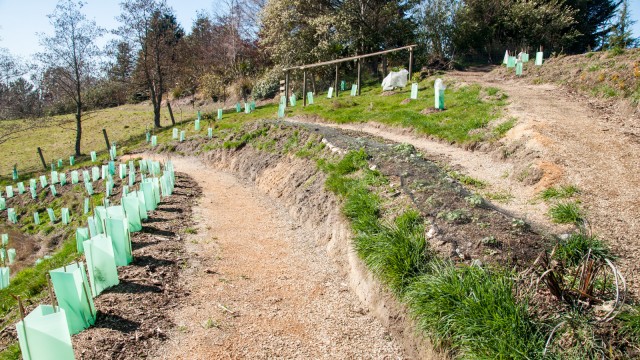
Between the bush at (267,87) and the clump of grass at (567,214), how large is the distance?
Answer: 78.7ft

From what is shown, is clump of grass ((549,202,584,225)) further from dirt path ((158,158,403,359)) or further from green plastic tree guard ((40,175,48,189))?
green plastic tree guard ((40,175,48,189))

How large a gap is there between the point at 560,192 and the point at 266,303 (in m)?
4.43

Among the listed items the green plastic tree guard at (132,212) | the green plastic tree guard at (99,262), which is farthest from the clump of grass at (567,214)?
the green plastic tree guard at (132,212)

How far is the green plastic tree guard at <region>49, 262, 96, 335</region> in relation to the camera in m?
3.91

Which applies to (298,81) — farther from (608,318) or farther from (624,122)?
(608,318)

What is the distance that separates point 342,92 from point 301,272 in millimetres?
17927

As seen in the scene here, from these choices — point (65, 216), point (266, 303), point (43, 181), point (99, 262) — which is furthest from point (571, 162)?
point (43, 181)

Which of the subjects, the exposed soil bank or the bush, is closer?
the exposed soil bank

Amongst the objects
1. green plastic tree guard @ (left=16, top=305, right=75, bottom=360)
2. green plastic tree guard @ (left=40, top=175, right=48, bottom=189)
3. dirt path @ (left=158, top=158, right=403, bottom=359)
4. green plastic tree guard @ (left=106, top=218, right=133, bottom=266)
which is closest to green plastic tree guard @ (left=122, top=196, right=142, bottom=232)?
dirt path @ (left=158, top=158, right=403, bottom=359)

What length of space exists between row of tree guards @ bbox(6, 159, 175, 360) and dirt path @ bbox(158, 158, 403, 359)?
0.86 metres

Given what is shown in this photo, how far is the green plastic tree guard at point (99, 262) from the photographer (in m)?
4.60

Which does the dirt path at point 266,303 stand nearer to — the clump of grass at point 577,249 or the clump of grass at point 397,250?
the clump of grass at point 397,250

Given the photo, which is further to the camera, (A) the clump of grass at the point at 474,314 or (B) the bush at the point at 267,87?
(B) the bush at the point at 267,87

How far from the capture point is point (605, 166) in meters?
6.83
